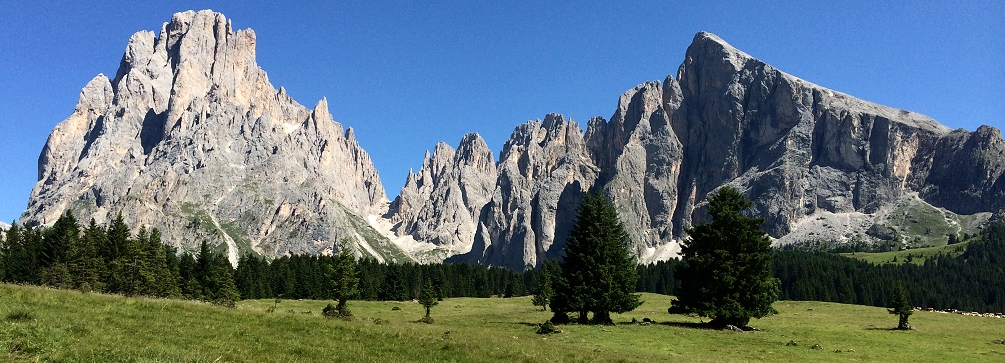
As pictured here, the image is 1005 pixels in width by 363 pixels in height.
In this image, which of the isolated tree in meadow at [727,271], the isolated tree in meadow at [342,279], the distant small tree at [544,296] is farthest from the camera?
the distant small tree at [544,296]

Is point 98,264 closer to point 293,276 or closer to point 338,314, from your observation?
point 293,276

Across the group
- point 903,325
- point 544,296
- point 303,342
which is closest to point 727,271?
point 903,325

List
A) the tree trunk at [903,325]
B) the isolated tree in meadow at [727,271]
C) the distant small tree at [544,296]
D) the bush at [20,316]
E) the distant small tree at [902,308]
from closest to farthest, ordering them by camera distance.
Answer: the bush at [20,316] < the isolated tree in meadow at [727,271] < the tree trunk at [903,325] < the distant small tree at [902,308] < the distant small tree at [544,296]

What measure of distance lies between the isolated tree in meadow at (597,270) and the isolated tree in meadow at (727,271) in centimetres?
512

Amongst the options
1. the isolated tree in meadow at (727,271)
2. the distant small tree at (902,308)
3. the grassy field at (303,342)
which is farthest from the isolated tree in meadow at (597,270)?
the distant small tree at (902,308)

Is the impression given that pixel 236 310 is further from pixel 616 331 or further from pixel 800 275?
pixel 800 275

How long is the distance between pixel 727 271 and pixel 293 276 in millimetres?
113798

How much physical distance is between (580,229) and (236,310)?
1303 inches

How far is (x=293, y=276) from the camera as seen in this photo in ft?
461

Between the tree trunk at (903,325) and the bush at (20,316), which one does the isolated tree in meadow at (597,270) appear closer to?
the tree trunk at (903,325)

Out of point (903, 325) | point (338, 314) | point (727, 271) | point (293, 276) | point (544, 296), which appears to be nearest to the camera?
point (338, 314)

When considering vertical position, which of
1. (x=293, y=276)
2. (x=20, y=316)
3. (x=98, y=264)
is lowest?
(x=20, y=316)

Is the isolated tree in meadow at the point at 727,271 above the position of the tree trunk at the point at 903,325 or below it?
above

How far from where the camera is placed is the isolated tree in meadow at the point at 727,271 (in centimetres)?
5019
